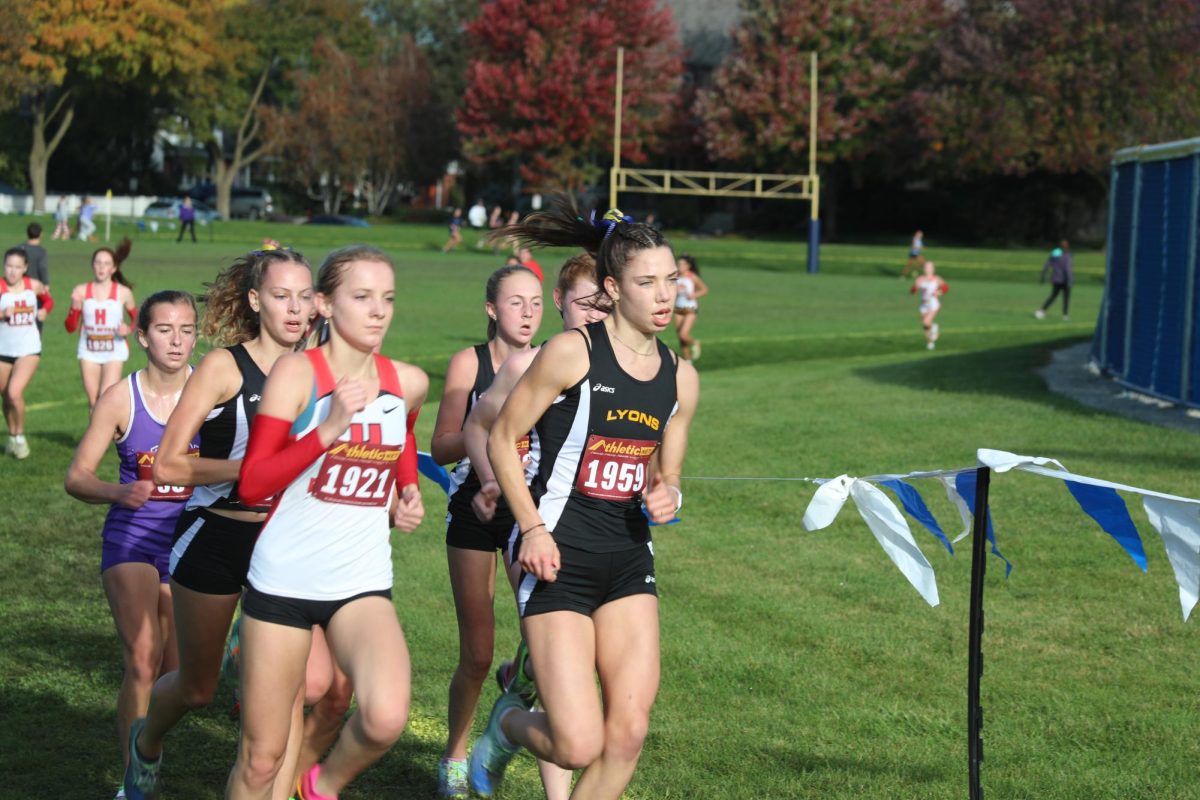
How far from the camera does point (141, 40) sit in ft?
231

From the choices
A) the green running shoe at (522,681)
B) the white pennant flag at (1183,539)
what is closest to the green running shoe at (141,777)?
the green running shoe at (522,681)

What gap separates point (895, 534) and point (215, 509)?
8.22ft

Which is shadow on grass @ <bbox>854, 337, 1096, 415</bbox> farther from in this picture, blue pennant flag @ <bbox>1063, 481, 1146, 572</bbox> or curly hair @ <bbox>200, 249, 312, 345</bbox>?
curly hair @ <bbox>200, 249, 312, 345</bbox>

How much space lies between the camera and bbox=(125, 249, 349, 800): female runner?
5320 millimetres

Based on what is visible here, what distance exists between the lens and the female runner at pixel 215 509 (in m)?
5.32

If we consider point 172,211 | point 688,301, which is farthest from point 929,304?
point 172,211

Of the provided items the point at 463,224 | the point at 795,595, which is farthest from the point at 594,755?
the point at 463,224

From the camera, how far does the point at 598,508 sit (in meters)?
5.16

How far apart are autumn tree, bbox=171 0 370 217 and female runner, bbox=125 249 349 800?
73.8m

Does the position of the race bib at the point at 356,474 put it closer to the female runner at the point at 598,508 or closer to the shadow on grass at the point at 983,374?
the female runner at the point at 598,508

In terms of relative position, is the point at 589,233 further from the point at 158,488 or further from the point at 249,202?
the point at 249,202

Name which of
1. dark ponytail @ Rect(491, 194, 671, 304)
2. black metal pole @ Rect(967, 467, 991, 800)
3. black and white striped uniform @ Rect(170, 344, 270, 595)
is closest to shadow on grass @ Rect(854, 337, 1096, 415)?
dark ponytail @ Rect(491, 194, 671, 304)

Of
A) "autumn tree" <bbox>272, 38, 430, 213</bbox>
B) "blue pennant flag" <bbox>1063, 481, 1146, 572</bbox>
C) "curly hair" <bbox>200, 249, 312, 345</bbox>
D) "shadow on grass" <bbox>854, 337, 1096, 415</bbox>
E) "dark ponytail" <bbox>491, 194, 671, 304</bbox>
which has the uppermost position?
"autumn tree" <bbox>272, 38, 430, 213</bbox>

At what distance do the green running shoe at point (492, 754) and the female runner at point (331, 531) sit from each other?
27.2 inches
